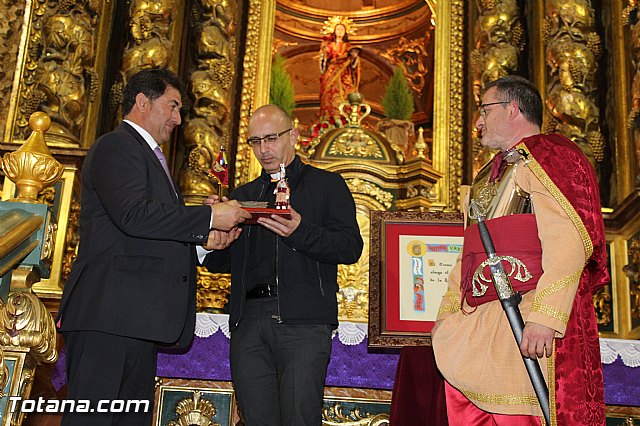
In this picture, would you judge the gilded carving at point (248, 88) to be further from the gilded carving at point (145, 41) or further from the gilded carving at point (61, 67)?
the gilded carving at point (61, 67)

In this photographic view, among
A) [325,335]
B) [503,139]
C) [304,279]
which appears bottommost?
[325,335]

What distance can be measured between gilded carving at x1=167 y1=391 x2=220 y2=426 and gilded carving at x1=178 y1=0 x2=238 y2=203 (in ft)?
9.06

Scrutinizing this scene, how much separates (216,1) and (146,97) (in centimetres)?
419

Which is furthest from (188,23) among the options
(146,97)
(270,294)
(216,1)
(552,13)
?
(270,294)

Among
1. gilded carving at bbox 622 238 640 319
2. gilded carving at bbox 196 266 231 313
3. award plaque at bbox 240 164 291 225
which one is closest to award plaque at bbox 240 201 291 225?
award plaque at bbox 240 164 291 225

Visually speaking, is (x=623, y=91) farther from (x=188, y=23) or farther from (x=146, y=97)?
(x=146, y=97)

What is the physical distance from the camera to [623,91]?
614cm

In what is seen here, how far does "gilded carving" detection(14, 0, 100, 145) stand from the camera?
5.98 m

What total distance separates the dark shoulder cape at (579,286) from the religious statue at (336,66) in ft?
17.2

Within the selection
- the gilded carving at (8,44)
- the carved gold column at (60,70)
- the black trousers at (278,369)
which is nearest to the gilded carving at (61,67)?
the carved gold column at (60,70)

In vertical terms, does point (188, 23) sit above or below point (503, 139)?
above

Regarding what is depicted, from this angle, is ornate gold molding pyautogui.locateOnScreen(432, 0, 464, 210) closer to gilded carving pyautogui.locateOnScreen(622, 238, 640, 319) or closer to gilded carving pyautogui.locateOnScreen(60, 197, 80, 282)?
gilded carving pyautogui.locateOnScreen(622, 238, 640, 319)

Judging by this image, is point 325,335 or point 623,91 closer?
point 325,335

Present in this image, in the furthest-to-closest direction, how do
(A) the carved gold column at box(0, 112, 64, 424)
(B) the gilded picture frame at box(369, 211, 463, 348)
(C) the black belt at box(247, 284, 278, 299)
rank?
(B) the gilded picture frame at box(369, 211, 463, 348) → (C) the black belt at box(247, 284, 278, 299) → (A) the carved gold column at box(0, 112, 64, 424)
